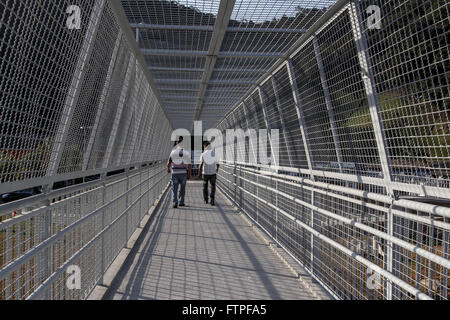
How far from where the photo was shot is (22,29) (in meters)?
2.12

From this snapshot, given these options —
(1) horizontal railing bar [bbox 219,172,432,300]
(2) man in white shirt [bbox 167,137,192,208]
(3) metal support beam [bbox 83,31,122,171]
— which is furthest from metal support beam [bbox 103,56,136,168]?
(2) man in white shirt [bbox 167,137,192,208]

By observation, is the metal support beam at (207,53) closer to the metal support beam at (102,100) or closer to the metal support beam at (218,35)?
the metal support beam at (218,35)

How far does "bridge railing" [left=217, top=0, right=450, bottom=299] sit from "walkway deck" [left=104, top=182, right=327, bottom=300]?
1.45 feet

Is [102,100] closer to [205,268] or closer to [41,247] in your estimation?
[41,247]

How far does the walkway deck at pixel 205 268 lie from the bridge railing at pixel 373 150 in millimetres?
441

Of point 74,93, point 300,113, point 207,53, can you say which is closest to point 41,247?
point 74,93

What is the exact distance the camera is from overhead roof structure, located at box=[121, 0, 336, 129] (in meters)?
3.93

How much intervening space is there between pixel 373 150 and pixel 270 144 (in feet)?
12.7

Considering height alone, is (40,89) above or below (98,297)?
above

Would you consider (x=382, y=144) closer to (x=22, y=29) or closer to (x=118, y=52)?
(x=22, y=29)

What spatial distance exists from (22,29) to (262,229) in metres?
5.67

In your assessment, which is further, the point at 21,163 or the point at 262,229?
the point at 262,229

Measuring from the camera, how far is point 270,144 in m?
7.34

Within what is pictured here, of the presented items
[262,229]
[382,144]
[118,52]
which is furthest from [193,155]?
[382,144]
